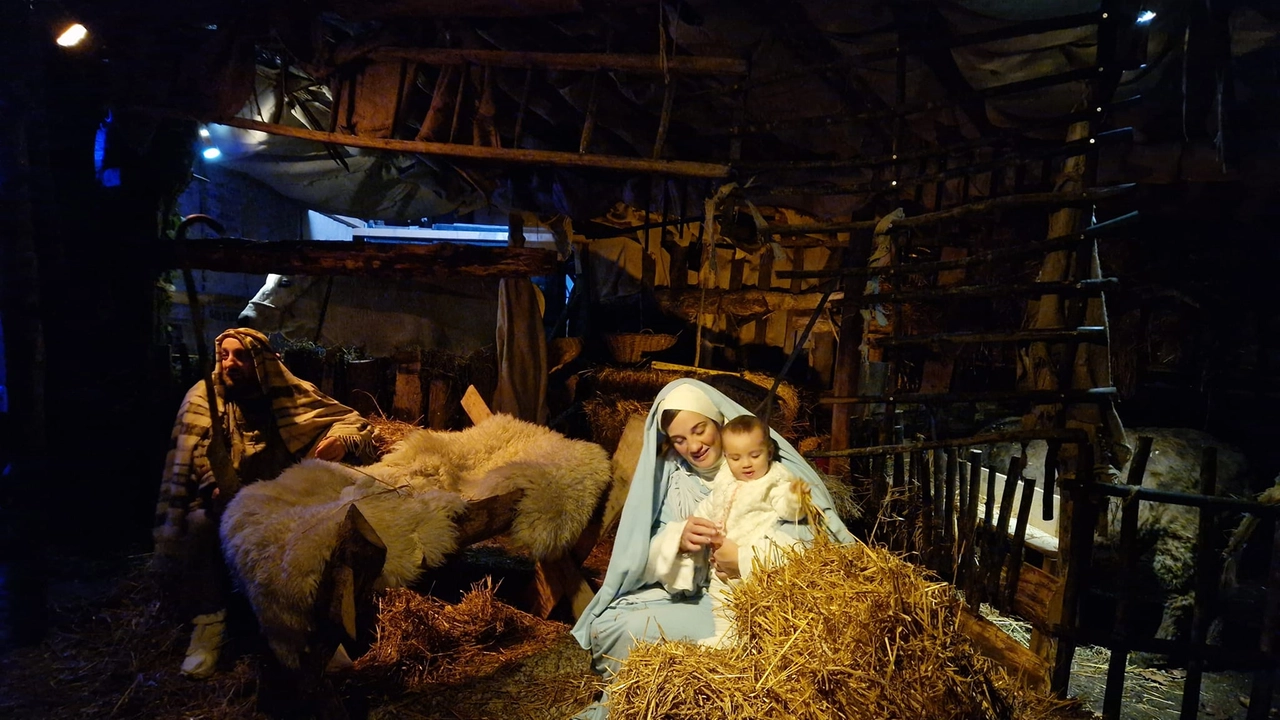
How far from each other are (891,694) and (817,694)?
0.22 meters

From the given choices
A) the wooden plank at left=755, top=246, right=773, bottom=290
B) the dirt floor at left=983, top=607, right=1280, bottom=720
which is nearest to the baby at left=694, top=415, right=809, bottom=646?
the dirt floor at left=983, top=607, right=1280, bottom=720

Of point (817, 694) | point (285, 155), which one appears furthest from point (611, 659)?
point (285, 155)

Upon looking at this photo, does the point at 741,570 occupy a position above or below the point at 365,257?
below

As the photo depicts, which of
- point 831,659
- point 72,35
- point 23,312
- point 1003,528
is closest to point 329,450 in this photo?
point 23,312

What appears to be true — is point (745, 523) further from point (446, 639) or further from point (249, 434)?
point (249, 434)

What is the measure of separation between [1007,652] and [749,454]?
192cm

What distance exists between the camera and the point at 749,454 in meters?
2.47

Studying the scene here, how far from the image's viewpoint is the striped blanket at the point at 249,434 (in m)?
3.46

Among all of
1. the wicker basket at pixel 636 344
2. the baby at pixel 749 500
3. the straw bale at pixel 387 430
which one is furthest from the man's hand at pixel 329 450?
the wicker basket at pixel 636 344

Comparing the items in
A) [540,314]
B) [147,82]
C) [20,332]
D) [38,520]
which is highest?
[147,82]

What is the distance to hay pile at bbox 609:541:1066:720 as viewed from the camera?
183 cm

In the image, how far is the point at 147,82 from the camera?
14.5 ft

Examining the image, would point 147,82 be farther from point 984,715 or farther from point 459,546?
point 984,715

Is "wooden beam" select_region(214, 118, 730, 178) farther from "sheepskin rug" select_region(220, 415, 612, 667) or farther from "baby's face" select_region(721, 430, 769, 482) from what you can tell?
"baby's face" select_region(721, 430, 769, 482)
